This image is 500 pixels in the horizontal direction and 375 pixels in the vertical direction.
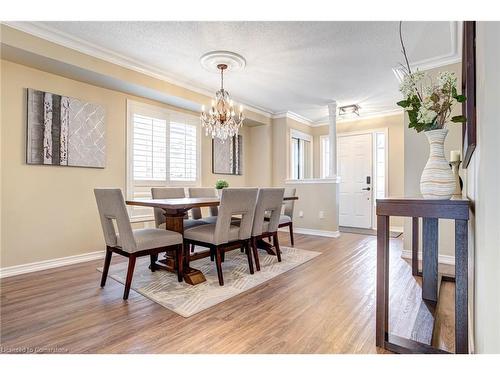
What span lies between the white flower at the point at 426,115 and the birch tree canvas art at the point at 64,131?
11.4 feet

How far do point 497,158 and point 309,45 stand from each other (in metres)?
2.67

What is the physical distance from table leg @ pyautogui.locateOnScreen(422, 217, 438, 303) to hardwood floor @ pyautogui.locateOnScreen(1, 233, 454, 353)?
0.12 m

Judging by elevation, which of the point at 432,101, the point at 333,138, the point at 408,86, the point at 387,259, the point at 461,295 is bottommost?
the point at 461,295

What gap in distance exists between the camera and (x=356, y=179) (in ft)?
19.9

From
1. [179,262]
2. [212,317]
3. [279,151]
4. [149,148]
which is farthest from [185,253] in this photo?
[279,151]

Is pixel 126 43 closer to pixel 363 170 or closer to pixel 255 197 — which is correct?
pixel 255 197

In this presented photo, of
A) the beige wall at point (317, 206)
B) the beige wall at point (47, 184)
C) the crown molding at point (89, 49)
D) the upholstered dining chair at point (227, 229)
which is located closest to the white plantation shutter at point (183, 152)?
the crown molding at point (89, 49)

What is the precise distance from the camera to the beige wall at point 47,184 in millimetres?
2797

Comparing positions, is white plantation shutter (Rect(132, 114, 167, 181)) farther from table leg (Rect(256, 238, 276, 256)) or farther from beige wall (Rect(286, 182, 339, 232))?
beige wall (Rect(286, 182, 339, 232))

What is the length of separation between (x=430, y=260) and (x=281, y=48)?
99.8 inches

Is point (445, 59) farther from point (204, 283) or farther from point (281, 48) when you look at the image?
point (204, 283)

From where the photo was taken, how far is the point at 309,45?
9.89 feet

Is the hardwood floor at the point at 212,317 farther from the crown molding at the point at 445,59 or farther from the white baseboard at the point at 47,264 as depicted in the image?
the crown molding at the point at 445,59
